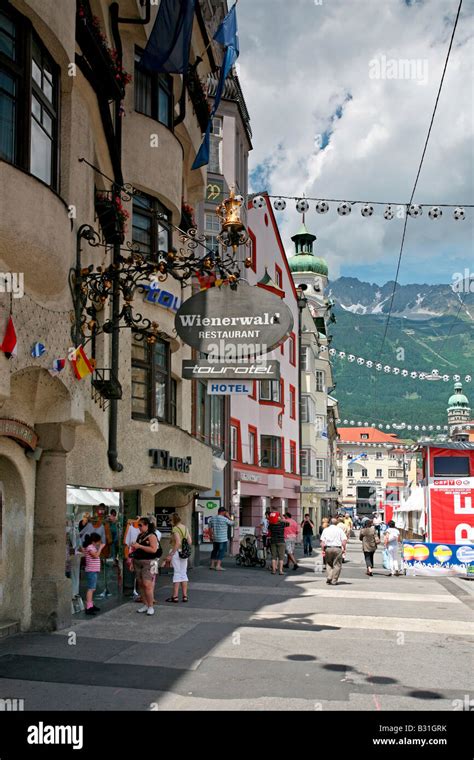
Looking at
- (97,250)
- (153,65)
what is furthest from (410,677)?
(153,65)

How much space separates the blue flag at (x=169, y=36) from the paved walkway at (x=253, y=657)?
9.34 metres

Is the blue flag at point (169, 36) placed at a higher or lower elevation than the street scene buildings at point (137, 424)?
higher

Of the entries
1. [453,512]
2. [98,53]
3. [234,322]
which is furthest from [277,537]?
[98,53]

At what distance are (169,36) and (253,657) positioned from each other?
33.1 feet

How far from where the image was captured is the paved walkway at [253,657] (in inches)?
321

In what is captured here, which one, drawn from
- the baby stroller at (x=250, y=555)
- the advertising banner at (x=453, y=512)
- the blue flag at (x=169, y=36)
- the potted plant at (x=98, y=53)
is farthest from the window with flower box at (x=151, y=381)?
the advertising banner at (x=453, y=512)

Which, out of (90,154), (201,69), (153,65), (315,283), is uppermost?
(315,283)

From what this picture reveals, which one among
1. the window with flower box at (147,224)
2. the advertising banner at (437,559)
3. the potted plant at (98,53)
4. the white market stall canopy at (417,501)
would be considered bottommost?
the advertising banner at (437,559)

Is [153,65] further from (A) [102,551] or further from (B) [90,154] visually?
(A) [102,551]

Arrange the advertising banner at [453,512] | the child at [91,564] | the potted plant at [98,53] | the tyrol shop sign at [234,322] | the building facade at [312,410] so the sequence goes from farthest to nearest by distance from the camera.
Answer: the building facade at [312,410] → the advertising banner at [453,512] → the child at [91,564] → the tyrol shop sign at [234,322] → the potted plant at [98,53]

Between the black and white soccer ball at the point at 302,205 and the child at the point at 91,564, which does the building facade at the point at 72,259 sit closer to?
the child at the point at 91,564

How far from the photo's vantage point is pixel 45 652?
1030 cm

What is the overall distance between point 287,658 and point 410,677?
5.44 ft
